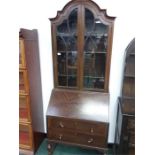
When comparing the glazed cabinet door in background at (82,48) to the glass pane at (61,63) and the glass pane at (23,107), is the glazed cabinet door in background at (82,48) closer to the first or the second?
the glass pane at (61,63)

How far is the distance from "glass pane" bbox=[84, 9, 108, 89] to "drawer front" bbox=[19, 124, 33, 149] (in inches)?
36.6

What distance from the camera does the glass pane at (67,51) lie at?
190 cm

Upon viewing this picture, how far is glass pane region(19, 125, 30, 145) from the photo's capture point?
2097 mm

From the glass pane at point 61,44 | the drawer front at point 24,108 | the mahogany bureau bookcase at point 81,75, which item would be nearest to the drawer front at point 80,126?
the mahogany bureau bookcase at point 81,75

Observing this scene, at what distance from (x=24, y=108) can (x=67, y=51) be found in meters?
0.89

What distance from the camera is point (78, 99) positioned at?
1.97 metres

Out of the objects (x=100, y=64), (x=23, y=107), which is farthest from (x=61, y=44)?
(x=23, y=107)

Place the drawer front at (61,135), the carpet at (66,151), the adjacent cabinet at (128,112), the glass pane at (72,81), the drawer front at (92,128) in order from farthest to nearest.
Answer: the carpet at (66,151) < the glass pane at (72,81) < the drawer front at (61,135) < the drawer front at (92,128) < the adjacent cabinet at (128,112)

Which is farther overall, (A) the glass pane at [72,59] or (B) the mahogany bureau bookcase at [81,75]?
(A) the glass pane at [72,59]

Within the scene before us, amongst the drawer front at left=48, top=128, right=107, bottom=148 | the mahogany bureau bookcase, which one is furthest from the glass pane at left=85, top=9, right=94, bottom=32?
the drawer front at left=48, top=128, right=107, bottom=148

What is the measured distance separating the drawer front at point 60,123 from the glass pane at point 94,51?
49cm
